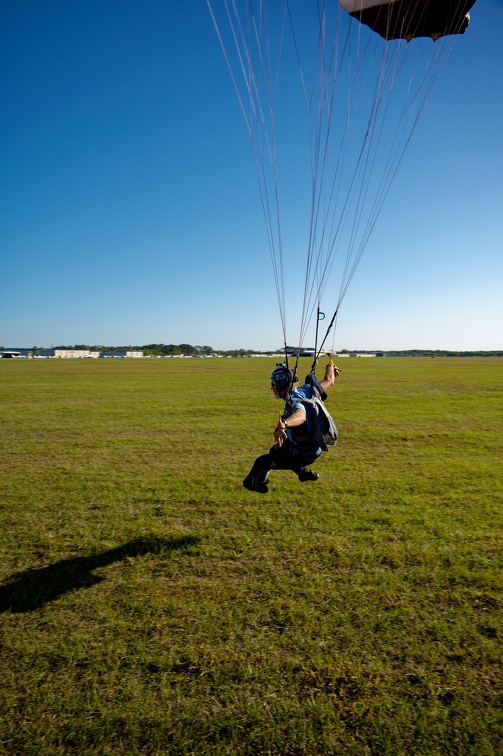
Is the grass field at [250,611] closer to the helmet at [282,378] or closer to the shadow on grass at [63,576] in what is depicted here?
the shadow on grass at [63,576]

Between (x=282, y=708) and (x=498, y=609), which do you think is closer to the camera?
(x=282, y=708)

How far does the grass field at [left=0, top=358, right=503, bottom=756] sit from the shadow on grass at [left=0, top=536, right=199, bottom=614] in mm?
26

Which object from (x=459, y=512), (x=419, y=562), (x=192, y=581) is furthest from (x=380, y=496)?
(x=192, y=581)

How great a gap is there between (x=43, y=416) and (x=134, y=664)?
49.4 ft

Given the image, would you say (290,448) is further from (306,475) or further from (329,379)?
(329,379)

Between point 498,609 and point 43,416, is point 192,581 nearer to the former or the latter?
point 498,609

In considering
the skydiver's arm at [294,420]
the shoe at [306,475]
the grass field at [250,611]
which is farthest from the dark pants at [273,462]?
the grass field at [250,611]

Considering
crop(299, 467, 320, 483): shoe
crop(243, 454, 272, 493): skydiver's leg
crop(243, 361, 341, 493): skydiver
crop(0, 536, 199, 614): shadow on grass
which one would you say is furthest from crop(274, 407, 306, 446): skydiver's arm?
crop(0, 536, 199, 614): shadow on grass

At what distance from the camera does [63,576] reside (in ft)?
15.5

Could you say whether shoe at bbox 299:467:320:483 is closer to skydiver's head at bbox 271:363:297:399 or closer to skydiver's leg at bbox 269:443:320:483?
skydiver's leg at bbox 269:443:320:483

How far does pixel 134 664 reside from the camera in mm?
3359

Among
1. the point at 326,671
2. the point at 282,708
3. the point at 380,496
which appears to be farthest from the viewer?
the point at 380,496

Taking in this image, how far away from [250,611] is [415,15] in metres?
9.46

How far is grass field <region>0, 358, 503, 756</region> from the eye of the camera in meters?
2.81
